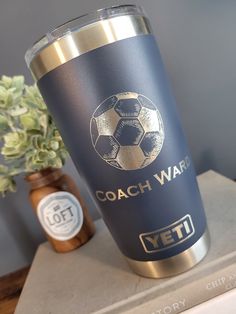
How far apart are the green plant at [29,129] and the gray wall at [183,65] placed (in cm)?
18

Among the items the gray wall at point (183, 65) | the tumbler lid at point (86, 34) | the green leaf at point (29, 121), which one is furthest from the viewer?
the gray wall at point (183, 65)

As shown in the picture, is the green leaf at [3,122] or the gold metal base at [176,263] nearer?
the gold metal base at [176,263]

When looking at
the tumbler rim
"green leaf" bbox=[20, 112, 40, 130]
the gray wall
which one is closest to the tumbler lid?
the tumbler rim

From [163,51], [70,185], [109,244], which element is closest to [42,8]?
[163,51]

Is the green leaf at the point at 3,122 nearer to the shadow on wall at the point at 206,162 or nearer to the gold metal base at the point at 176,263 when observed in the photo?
the gold metal base at the point at 176,263

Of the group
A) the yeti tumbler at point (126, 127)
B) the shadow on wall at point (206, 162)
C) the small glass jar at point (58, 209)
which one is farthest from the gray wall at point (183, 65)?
the yeti tumbler at point (126, 127)

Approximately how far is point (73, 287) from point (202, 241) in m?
0.22

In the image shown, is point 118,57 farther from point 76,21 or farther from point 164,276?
point 164,276

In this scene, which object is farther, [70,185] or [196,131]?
[196,131]

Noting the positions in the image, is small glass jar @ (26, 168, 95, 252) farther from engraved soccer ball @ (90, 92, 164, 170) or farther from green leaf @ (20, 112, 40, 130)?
engraved soccer ball @ (90, 92, 164, 170)

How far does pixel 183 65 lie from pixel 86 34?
48 centimetres

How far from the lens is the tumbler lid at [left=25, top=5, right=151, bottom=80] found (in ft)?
1.10

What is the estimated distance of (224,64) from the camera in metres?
0.77

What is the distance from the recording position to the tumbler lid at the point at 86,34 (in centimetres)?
34
